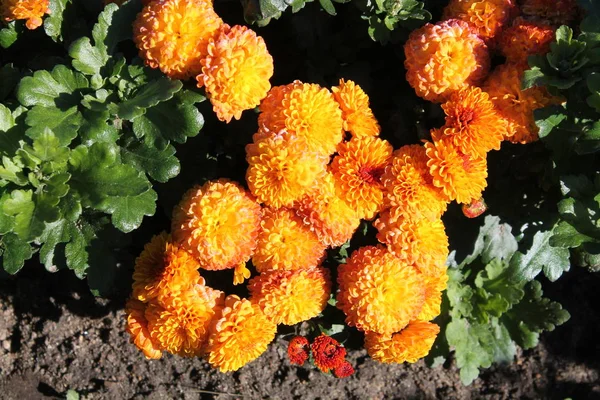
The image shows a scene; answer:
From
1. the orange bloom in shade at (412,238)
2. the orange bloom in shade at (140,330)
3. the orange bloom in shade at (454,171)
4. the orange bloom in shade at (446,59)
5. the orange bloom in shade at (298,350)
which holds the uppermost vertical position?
the orange bloom in shade at (446,59)

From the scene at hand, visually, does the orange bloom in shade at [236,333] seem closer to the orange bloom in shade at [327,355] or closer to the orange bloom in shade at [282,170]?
the orange bloom in shade at [327,355]

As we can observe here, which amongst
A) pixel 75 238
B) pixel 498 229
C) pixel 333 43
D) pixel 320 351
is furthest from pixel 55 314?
pixel 498 229

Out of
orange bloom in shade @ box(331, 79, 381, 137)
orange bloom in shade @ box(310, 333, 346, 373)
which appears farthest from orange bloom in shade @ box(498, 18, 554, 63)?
orange bloom in shade @ box(310, 333, 346, 373)

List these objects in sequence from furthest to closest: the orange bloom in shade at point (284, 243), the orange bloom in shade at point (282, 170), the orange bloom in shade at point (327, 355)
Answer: the orange bloom in shade at point (327, 355), the orange bloom in shade at point (284, 243), the orange bloom in shade at point (282, 170)

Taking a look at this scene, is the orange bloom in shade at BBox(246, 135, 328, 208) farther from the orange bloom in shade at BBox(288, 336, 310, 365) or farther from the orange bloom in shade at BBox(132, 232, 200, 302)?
the orange bloom in shade at BBox(288, 336, 310, 365)

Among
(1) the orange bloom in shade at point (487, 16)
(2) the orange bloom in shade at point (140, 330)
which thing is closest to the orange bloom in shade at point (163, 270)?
(2) the orange bloom in shade at point (140, 330)

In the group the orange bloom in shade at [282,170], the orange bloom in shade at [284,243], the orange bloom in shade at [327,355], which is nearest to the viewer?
the orange bloom in shade at [282,170]

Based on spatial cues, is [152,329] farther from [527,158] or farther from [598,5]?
[598,5]
